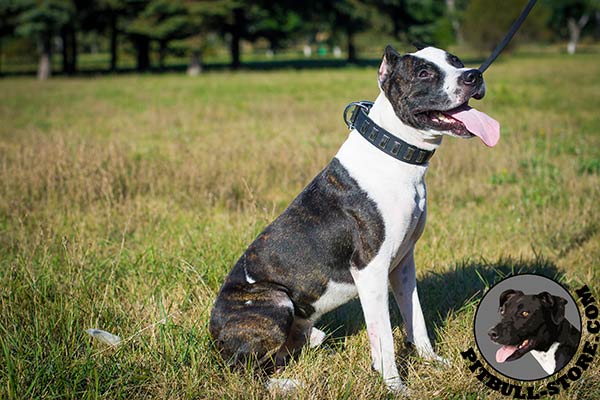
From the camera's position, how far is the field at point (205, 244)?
2.99m

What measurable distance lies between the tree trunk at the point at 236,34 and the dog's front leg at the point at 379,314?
112ft

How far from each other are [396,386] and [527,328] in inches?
28.3

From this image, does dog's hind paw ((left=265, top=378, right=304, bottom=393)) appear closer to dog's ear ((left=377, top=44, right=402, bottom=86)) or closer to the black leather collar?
the black leather collar

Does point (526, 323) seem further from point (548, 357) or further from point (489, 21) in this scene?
point (489, 21)

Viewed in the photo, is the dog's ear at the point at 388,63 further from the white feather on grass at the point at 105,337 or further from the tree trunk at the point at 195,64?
the tree trunk at the point at 195,64

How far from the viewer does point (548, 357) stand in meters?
2.96

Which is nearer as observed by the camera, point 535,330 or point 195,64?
point 535,330

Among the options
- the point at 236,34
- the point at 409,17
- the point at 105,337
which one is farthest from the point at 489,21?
the point at 105,337

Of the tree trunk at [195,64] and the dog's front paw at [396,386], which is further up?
the tree trunk at [195,64]

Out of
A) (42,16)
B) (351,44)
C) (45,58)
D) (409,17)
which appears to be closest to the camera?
(42,16)

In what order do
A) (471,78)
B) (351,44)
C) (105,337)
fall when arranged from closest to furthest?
(471,78) → (105,337) → (351,44)

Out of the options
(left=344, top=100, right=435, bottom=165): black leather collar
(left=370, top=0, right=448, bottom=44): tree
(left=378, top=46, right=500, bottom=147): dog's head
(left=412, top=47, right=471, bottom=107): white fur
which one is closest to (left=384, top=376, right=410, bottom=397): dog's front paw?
(left=344, top=100, right=435, bottom=165): black leather collar

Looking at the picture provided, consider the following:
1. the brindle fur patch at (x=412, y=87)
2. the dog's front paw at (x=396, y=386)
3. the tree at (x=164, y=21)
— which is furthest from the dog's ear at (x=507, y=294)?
the tree at (x=164, y=21)

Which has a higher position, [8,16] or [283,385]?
[8,16]
